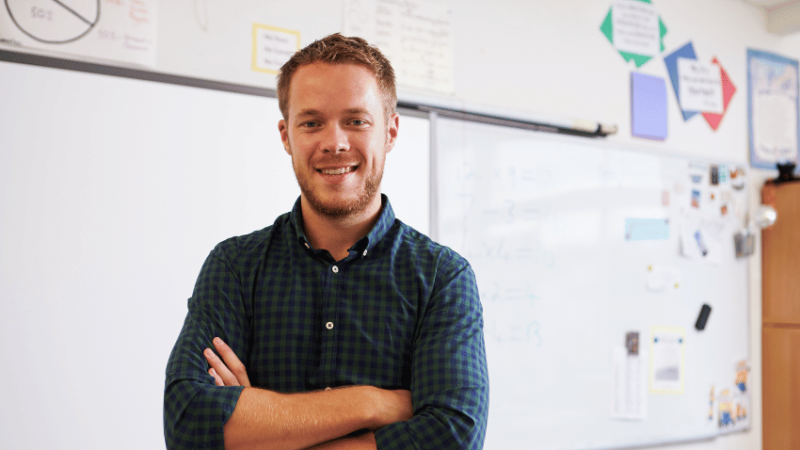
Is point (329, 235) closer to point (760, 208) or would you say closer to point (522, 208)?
point (522, 208)

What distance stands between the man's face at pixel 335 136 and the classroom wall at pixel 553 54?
793 millimetres

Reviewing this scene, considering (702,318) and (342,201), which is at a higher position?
(342,201)

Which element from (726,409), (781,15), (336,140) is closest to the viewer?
(336,140)

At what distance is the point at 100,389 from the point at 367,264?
88 centimetres

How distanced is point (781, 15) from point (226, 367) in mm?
3283

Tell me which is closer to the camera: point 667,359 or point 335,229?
point 335,229

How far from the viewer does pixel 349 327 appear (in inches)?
41.9

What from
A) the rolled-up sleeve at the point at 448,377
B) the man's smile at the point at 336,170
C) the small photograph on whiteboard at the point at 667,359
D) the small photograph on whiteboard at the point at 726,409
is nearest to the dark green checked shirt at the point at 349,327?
the rolled-up sleeve at the point at 448,377

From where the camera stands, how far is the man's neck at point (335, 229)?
1.14m

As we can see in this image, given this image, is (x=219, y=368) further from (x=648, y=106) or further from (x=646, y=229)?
(x=648, y=106)

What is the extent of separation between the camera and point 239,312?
3.50 feet

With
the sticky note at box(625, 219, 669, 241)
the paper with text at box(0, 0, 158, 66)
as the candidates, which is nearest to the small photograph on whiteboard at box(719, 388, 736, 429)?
the sticky note at box(625, 219, 669, 241)

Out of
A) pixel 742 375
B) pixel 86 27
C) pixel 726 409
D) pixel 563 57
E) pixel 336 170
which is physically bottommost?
pixel 726 409

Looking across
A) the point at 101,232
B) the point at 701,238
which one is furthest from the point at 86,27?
the point at 701,238
